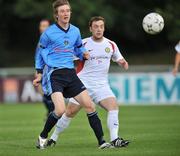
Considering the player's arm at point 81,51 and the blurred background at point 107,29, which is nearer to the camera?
the player's arm at point 81,51

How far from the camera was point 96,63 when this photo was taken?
13.2 metres

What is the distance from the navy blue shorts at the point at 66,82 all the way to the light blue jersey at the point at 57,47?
0.09 meters

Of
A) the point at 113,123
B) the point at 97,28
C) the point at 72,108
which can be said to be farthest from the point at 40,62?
the point at 113,123

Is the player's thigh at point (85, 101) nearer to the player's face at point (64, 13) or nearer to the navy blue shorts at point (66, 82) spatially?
the navy blue shorts at point (66, 82)

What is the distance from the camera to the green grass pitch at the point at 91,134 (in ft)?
39.5

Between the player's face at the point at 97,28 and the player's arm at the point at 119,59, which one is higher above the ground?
the player's face at the point at 97,28

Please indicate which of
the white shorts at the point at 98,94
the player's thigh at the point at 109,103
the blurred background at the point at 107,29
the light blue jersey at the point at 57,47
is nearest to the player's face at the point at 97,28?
the light blue jersey at the point at 57,47

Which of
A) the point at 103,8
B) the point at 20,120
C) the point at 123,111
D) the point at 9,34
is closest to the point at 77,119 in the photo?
the point at 20,120

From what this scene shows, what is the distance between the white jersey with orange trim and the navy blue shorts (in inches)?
23.2

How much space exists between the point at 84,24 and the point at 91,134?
2691cm

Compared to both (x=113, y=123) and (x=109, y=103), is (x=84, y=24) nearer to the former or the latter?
(x=109, y=103)

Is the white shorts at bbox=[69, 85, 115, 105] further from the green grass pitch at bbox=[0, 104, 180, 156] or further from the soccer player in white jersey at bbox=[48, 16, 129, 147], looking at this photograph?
the green grass pitch at bbox=[0, 104, 180, 156]

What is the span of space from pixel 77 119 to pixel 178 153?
28.7 ft

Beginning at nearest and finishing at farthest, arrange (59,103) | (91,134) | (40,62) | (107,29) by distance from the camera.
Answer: (59,103), (40,62), (91,134), (107,29)
